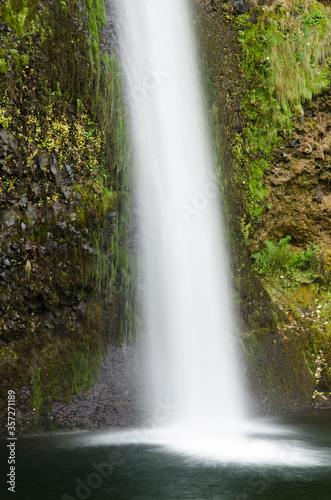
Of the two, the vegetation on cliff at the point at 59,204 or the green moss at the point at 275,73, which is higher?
the green moss at the point at 275,73

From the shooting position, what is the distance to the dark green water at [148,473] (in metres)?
3.47

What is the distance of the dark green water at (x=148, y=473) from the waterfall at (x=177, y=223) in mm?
1411

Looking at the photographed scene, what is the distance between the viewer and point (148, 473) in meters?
3.95

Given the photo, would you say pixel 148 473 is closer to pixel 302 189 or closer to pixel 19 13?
pixel 19 13

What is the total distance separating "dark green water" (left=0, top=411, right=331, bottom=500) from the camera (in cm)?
347

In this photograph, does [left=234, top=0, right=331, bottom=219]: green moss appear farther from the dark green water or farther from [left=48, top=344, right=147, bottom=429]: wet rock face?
the dark green water

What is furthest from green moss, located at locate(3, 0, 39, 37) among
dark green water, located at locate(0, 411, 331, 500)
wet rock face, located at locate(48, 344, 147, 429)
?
dark green water, located at locate(0, 411, 331, 500)

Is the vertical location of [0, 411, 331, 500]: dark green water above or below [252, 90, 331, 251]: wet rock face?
below

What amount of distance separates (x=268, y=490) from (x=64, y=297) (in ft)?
10.7

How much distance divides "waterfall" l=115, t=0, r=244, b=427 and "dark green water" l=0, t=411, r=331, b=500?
4.63 feet

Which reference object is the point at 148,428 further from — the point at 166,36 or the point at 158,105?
the point at 166,36

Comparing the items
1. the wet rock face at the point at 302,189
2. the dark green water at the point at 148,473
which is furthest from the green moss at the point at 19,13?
the wet rock face at the point at 302,189

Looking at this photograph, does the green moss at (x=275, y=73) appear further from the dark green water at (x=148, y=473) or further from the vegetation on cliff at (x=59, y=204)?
the dark green water at (x=148, y=473)

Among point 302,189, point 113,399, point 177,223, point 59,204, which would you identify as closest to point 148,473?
point 113,399
